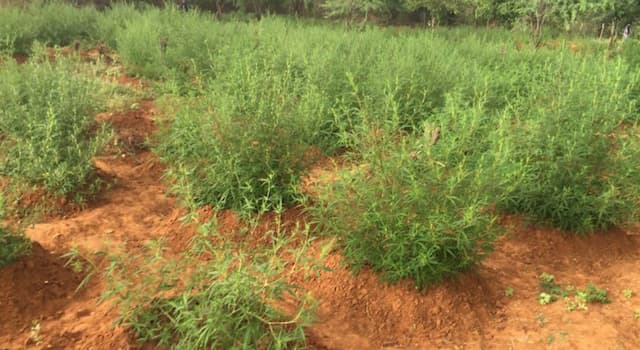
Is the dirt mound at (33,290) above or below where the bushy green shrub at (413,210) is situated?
below

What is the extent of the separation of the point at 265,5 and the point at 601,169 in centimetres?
2347

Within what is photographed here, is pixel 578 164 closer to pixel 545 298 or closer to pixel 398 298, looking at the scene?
pixel 545 298

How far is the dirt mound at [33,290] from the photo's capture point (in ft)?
9.07

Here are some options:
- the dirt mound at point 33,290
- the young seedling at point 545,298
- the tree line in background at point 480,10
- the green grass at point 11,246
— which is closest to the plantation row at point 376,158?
the young seedling at point 545,298

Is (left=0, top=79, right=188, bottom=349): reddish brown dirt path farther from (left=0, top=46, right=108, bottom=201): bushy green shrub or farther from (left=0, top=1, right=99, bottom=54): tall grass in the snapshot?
(left=0, top=1, right=99, bottom=54): tall grass

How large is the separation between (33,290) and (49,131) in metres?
1.64

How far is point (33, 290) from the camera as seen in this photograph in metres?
3.03

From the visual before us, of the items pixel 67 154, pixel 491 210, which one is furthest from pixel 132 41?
pixel 491 210

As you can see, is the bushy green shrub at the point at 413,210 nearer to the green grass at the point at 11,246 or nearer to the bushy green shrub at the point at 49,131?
the green grass at the point at 11,246

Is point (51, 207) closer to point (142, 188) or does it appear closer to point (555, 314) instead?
point (142, 188)

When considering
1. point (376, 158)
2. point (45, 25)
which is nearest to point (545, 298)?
point (376, 158)

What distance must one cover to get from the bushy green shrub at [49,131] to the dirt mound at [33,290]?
113 cm

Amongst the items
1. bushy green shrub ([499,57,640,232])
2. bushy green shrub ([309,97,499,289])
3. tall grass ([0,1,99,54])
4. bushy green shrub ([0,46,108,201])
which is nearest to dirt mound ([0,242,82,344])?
bushy green shrub ([0,46,108,201])

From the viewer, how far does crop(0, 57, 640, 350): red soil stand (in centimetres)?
280
